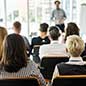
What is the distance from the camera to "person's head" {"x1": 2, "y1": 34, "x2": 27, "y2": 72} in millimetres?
2502

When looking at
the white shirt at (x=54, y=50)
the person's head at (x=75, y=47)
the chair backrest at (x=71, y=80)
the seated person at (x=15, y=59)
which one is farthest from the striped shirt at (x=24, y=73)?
the white shirt at (x=54, y=50)

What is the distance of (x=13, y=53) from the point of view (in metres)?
2.51

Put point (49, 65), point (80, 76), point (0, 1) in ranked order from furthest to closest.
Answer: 1. point (0, 1)
2. point (49, 65)
3. point (80, 76)

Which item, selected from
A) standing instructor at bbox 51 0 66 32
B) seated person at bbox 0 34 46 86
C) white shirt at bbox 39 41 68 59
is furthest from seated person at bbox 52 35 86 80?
standing instructor at bbox 51 0 66 32

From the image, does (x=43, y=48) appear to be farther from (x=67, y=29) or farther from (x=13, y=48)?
(x=13, y=48)

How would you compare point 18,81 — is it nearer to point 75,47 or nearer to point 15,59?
point 15,59

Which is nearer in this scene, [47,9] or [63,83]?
[63,83]

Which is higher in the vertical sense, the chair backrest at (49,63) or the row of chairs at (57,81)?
the row of chairs at (57,81)

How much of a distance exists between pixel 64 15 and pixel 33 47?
154 inches

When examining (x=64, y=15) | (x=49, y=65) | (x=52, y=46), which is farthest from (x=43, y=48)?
(x=64, y=15)

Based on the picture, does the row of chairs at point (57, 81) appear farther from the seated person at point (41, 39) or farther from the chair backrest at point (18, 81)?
the seated person at point (41, 39)

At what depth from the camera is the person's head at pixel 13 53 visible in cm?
250

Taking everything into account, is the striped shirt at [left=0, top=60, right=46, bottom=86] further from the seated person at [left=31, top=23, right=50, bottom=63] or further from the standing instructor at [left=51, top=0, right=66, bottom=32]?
the standing instructor at [left=51, top=0, right=66, bottom=32]

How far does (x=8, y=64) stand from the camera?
252 cm
